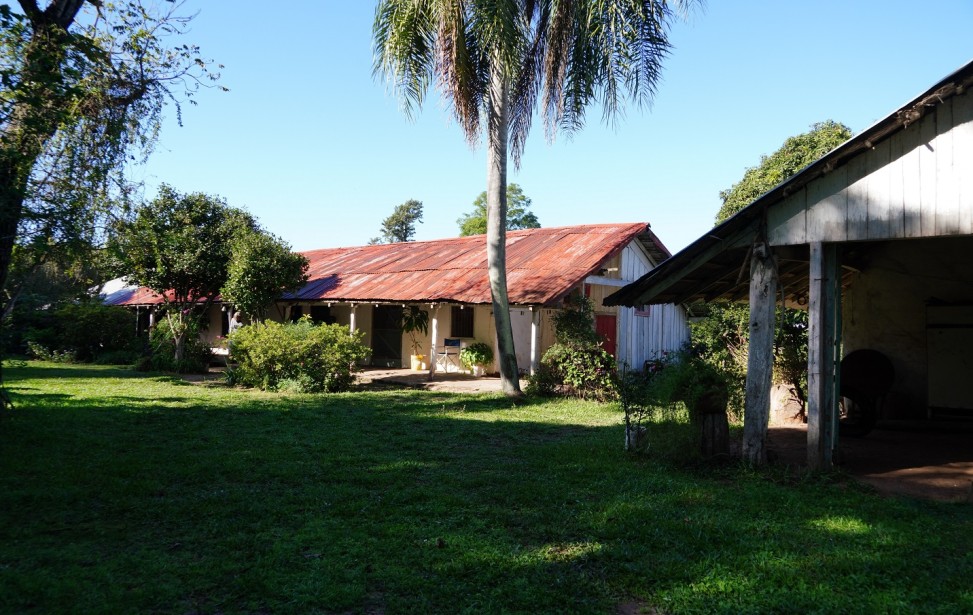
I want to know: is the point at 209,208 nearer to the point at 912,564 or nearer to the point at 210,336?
the point at 210,336

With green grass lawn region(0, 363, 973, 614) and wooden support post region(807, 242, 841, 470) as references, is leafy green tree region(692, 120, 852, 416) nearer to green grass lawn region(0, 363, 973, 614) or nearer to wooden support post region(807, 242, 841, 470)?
wooden support post region(807, 242, 841, 470)

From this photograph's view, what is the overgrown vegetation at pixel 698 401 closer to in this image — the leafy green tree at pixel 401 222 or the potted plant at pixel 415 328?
the potted plant at pixel 415 328

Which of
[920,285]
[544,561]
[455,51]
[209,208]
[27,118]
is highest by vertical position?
[455,51]

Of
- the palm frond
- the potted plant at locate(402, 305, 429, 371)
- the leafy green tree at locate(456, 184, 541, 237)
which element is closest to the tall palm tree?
the palm frond

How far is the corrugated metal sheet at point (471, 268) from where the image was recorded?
16.1 m

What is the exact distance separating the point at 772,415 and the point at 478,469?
643 cm

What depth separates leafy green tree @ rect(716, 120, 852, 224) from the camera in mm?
20562

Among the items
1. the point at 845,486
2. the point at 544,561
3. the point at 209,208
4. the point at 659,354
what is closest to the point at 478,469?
the point at 544,561

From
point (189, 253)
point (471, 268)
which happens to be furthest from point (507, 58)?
point (189, 253)

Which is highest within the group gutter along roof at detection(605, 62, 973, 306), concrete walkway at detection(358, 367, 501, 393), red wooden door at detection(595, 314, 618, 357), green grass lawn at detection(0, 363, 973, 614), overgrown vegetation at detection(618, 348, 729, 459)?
gutter along roof at detection(605, 62, 973, 306)

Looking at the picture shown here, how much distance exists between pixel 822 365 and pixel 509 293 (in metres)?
9.48

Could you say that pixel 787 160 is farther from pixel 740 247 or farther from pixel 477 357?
pixel 740 247

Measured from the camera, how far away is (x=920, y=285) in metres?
10.2

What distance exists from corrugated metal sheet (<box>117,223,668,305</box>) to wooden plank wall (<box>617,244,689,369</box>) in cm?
72
